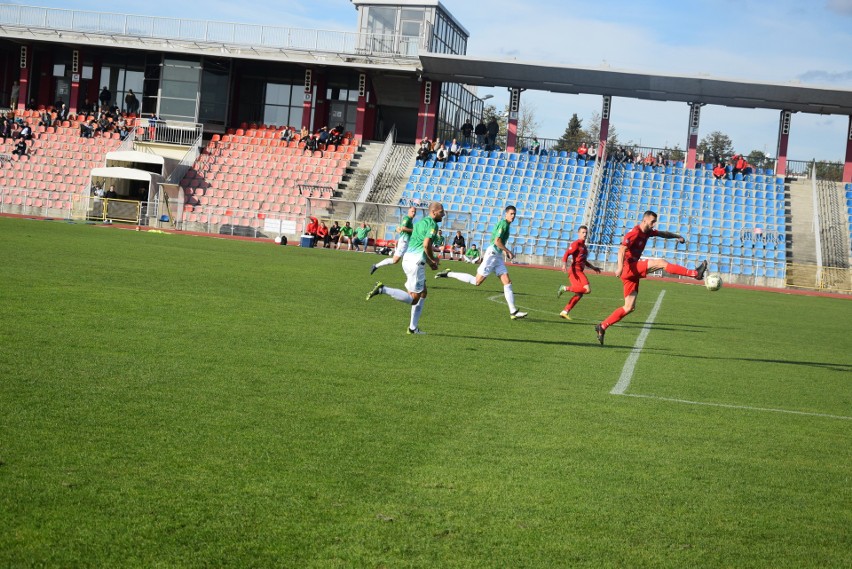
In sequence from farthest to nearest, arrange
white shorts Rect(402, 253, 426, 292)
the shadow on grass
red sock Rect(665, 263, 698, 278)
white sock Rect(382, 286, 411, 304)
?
white sock Rect(382, 286, 411, 304) → the shadow on grass → white shorts Rect(402, 253, 426, 292) → red sock Rect(665, 263, 698, 278)

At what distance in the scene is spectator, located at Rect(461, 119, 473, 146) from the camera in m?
50.2

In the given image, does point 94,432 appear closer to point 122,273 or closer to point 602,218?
point 122,273

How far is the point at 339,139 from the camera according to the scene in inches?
1961

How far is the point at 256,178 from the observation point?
153ft

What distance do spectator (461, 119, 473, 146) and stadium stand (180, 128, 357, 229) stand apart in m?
5.81

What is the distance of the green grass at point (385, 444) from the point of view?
478cm

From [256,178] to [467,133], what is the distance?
38.3ft

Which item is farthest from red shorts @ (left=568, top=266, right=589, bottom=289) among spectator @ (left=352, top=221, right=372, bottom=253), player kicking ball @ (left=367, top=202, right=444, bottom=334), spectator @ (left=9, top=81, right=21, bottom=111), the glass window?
spectator @ (left=9, top=81, right=21, bottom=111)

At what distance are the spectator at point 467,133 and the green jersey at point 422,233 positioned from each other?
37.4m

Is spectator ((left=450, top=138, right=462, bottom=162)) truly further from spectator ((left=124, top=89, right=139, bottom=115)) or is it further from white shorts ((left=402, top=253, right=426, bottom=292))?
white shorts ((left=402, top=253, right=426, bottom=292))

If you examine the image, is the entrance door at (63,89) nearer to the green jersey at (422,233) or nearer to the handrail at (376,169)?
the handrail at (376,169)

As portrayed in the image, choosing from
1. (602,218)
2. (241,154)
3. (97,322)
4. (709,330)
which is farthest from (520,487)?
(241,154)

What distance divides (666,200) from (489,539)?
4128 centimetres

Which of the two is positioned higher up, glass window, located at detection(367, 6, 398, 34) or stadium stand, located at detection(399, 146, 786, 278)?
glass window, located at detection(367, 6, 398, 34)
